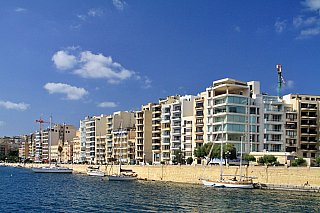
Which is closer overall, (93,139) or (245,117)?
(245,117)

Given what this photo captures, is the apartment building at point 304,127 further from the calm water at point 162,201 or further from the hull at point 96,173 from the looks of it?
the hull at point 96,173

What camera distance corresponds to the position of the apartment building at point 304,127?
108062 mm

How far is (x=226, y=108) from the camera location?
104 m

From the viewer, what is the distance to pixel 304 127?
109438mm

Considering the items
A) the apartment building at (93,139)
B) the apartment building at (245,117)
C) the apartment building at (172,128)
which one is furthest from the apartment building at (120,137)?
the apartment building at (245,117)

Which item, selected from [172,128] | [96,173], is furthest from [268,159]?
[96,173]

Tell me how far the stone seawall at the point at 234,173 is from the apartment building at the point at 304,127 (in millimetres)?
31703

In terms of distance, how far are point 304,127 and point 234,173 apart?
3820 centimetres

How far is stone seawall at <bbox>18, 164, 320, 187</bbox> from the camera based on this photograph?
239ft

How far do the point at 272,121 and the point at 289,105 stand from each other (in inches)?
383

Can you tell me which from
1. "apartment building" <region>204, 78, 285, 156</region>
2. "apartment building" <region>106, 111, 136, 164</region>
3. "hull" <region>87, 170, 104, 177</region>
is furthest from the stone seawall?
"apartment building" <region>106, 111, 136, 164</region>

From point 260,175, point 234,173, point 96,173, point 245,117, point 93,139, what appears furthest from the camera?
point 93,139

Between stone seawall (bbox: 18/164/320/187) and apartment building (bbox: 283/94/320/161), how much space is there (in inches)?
1248

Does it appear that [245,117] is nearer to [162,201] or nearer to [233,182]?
[233,182]
